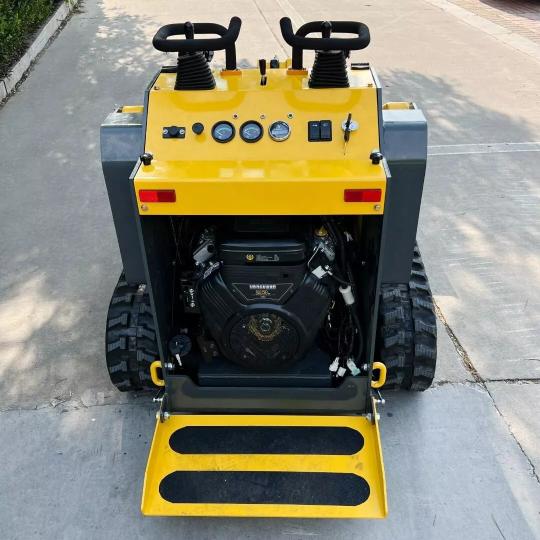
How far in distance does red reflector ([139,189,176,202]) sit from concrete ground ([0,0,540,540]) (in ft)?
4.02

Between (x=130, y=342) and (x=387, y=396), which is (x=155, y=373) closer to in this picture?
(x=130, y=342)

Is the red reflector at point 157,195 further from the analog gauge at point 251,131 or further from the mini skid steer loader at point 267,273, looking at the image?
the analog gauge at point 251,131

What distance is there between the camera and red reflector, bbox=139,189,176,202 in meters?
1.88

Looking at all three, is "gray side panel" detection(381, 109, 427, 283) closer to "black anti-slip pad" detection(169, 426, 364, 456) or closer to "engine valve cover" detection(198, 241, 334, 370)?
"engine valve cover" detection(198, 241, 334, 370)

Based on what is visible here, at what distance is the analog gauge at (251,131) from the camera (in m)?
2.02

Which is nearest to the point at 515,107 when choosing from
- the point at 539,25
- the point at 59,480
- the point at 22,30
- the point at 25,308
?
the point at 539,25

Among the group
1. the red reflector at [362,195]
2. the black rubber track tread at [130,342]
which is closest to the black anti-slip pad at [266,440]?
the black rubber track tread at [130,342]

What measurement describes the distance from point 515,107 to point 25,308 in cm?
530

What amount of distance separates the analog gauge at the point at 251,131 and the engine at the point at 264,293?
1.24 ft

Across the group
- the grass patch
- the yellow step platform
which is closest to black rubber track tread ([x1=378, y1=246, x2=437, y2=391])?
the yellow step platform

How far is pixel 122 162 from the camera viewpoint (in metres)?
2.07

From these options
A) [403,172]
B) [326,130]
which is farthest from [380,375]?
[326,130]

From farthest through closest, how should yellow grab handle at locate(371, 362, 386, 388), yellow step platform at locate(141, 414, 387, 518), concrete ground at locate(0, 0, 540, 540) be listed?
1. yellow grab handle at locate(371, 362, 386, 388)
2. concrete ground at locate(0, 0, 540, 540)
3. yellow step platform at locate(141, 414, 387, 518)

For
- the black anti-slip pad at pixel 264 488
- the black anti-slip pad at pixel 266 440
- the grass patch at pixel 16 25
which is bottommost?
the black anti-slip pad at pixel 264 488
